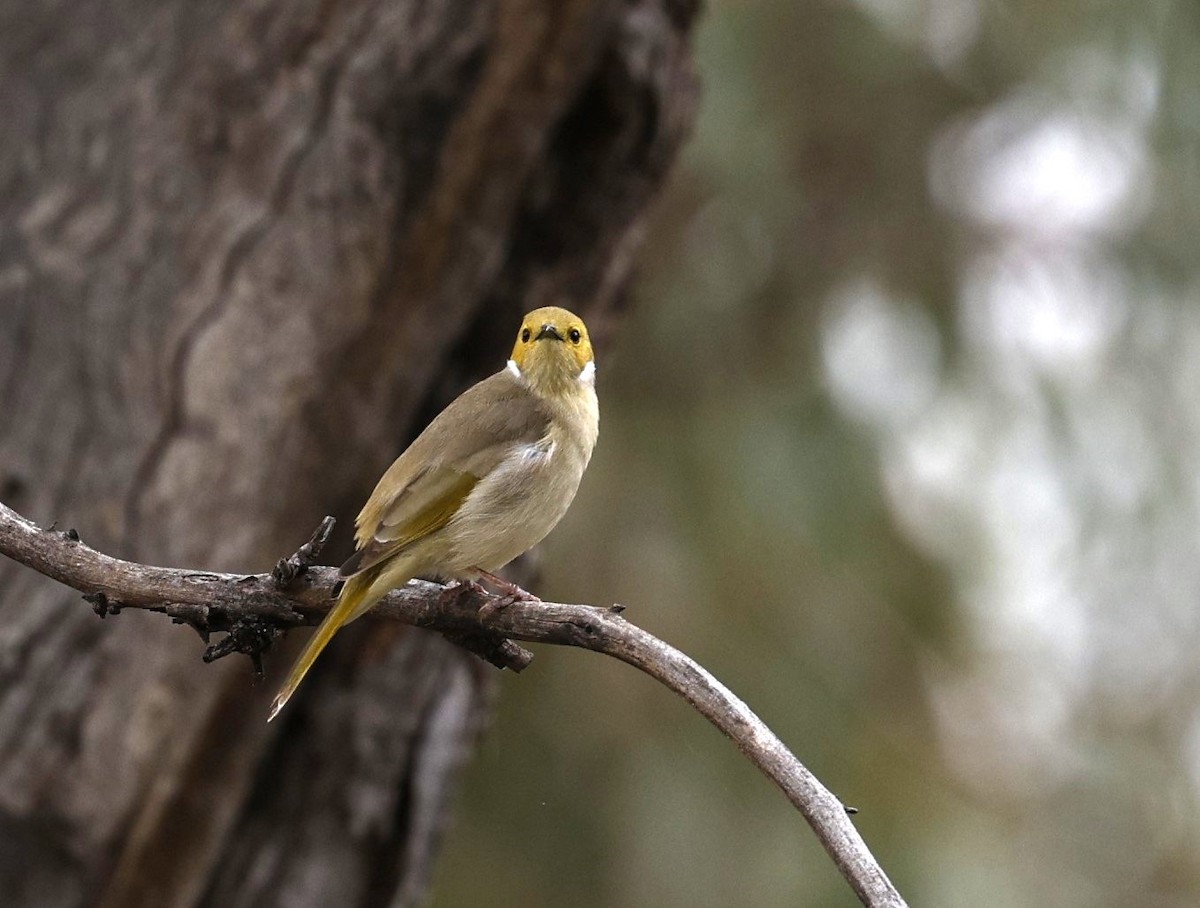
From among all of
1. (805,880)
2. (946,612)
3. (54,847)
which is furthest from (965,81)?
(54,847)

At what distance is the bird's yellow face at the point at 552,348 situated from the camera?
3475mm

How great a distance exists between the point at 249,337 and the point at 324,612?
2.17m

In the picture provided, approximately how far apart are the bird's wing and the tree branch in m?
0.18

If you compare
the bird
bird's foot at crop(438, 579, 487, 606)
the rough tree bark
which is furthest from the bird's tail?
the rough tree bark

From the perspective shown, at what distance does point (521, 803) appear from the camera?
6906 millimetres

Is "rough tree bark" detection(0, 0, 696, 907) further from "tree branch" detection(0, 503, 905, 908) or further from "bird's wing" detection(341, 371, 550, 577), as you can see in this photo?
"tree branch" detection(0, 503, 905, 908)

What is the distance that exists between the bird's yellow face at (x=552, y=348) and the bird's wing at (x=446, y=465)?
0.24 ft

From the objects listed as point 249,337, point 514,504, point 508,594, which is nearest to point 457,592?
point 508,594

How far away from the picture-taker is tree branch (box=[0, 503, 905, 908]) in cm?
220

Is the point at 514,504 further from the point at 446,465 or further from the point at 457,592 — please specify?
the point at 457,592

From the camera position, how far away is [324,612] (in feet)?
8.86

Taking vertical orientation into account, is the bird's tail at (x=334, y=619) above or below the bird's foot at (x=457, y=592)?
below

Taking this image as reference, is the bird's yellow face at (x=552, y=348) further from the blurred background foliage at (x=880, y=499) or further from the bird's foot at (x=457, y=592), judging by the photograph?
the blurred background foliage at (x=880, y=499)

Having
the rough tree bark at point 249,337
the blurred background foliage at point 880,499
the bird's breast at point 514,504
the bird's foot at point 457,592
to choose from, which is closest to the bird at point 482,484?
the bird's breast at point 514,504
